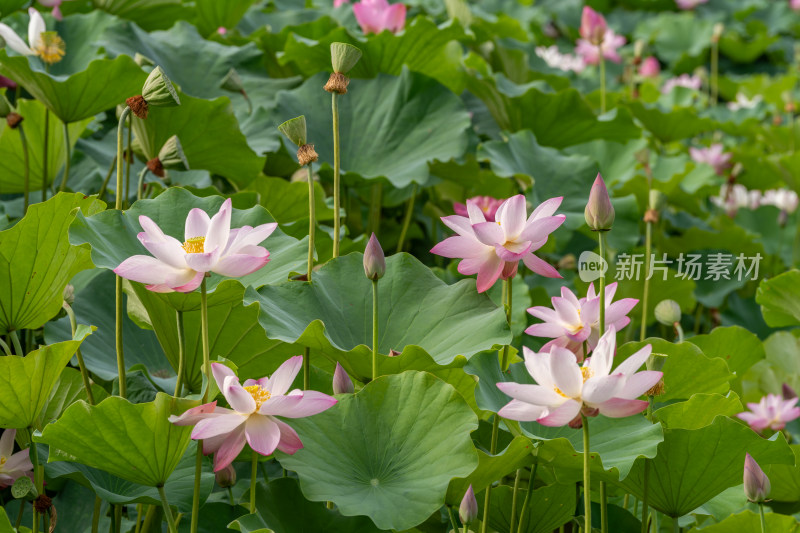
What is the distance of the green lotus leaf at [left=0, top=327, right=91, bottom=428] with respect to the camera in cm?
84

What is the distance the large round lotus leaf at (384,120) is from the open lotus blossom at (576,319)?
0.73 meters

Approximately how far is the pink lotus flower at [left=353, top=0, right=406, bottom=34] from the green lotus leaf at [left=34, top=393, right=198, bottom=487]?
124 cm

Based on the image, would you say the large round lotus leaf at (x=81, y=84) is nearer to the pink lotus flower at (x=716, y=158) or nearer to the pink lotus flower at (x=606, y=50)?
the pink lotus flower at (x=716, y=158)

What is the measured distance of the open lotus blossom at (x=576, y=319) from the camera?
2.90ft

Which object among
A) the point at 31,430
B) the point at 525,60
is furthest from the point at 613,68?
the point at 31,430

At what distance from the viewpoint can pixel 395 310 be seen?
110 centimetres

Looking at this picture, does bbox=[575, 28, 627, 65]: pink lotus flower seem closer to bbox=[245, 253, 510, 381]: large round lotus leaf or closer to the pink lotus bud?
the pink lotus bud

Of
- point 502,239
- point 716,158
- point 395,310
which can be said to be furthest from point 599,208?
point 716,158

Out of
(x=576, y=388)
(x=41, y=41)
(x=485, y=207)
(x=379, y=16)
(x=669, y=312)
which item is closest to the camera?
(x=576, y=388)

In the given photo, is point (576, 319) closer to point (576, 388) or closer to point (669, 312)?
point (576, 388)

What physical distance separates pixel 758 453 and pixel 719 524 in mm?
91

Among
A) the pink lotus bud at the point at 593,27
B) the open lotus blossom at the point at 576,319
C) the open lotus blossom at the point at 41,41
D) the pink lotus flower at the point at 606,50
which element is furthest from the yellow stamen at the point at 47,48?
the pink lotus flower at the point at 606,50

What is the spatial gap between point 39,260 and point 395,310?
42 centimetres

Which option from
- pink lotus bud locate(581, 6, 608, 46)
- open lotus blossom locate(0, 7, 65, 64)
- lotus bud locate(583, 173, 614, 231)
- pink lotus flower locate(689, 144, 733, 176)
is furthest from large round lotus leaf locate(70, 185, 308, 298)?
pink lotus flower locate(689, 144, 733, 176)
